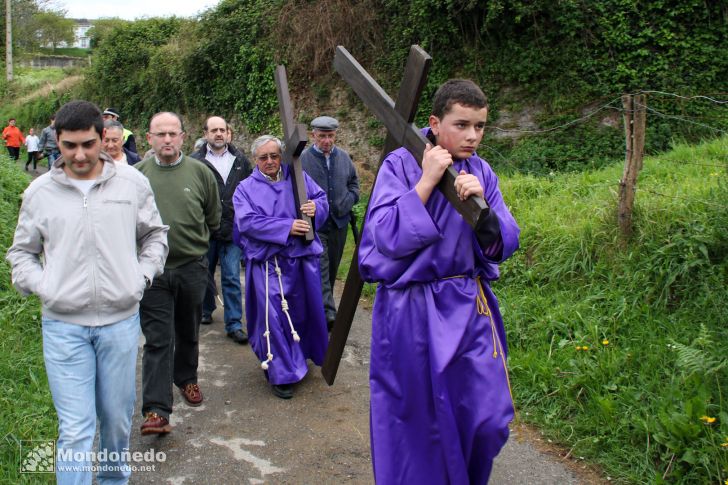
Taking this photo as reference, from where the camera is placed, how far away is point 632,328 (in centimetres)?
477

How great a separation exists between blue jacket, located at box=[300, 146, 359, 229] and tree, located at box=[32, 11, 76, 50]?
48.4 m

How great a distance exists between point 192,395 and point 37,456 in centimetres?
123

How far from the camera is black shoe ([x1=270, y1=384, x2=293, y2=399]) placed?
16.6 feet

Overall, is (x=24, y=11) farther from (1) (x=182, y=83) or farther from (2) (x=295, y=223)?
(2) (x=295, y=223)

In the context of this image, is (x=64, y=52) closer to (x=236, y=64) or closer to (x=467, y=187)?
(x=236, y=64)

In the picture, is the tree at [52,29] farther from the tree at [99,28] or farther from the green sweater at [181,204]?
the green sweater at [181,204]

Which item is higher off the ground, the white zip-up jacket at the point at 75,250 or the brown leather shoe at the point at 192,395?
the white zip-up jacket at the point at 75,250

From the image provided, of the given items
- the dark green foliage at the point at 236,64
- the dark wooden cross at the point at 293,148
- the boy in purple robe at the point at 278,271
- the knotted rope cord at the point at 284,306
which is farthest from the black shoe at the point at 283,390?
the dark green foliage at the point at 236,64

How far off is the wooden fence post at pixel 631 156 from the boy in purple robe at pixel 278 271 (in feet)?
8.32

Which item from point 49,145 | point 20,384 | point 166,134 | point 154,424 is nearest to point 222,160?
point 166,134

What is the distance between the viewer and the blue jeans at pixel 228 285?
6543 millimetres

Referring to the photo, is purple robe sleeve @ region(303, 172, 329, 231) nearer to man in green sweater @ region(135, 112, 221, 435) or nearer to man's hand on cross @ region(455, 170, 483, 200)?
man in green sweater @ region(135, 112, 221, 435)

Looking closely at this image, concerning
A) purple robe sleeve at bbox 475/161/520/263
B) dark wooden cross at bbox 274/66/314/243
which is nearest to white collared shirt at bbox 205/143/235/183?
dark wooden cross at bbox 274/66/314/243

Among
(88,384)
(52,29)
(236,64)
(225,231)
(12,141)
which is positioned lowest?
(12,141)
